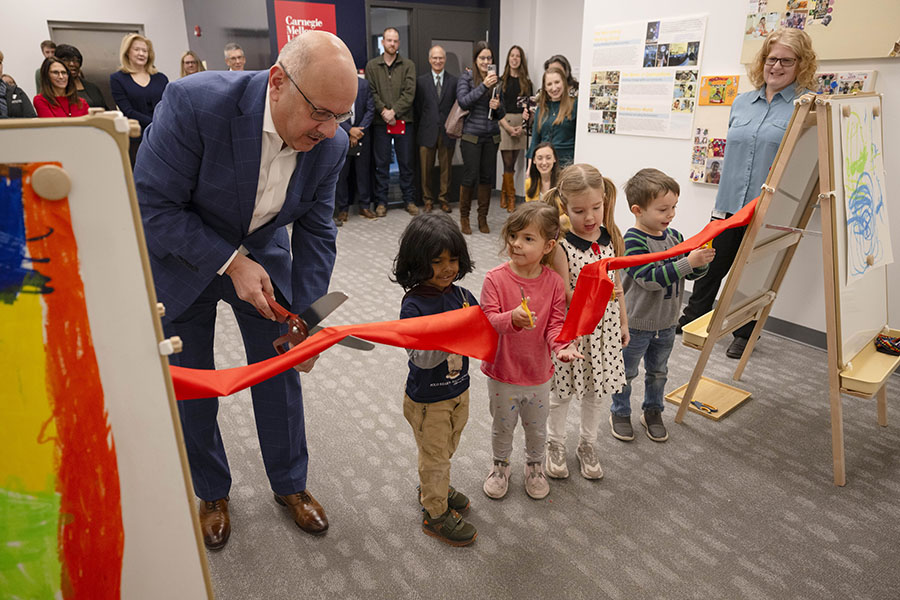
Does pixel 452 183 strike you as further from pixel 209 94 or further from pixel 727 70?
pixel 209 94

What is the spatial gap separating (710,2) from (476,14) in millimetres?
3950

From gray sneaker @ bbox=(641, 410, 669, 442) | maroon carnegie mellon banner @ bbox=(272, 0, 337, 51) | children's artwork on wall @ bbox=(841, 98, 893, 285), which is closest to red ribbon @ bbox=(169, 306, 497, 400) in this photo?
gray sneaker @ bbox=(641, 410, 669, 442)

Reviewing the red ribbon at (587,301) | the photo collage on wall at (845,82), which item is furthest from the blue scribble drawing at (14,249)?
the photo collage on wall at (845,82)

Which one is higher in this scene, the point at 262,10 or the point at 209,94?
the point at 262,10

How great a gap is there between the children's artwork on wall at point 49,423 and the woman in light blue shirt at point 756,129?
119 inches

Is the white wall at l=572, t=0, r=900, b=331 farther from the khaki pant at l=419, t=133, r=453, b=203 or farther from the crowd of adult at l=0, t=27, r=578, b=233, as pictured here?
the khaki pant at l=419, t=133, r=453, b=203

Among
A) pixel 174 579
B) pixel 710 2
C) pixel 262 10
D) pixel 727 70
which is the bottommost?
pixel 174 579

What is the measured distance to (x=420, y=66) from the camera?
681 cm

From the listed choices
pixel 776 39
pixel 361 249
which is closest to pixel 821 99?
pixel 776 39

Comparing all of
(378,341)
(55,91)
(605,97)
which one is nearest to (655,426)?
(378,341)

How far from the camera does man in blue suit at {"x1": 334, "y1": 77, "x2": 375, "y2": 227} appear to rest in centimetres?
620

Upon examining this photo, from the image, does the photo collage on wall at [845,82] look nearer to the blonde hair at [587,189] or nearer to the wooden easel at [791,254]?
the wooden easel at [791,254]

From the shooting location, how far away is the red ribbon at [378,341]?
1337 millimetres

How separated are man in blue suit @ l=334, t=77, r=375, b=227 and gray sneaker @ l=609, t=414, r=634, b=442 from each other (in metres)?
4.34
